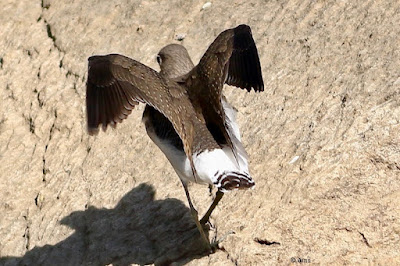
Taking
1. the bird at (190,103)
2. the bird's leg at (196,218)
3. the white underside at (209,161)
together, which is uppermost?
the bird at (190,103)

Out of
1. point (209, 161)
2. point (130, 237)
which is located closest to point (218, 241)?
Answer: point (209, 161)

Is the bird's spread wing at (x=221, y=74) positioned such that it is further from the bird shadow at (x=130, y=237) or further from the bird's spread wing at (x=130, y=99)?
the bird shadow at (x=130, y=237)

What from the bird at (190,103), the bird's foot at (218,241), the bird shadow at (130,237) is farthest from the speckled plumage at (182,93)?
Answer: the bird shadow at (130,237)

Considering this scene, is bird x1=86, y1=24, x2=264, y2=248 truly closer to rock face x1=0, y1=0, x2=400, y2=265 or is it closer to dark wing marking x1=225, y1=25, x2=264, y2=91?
dark wing marking x1=225, y1=25, x2=264, y2=91

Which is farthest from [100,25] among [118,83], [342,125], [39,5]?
[342,125]

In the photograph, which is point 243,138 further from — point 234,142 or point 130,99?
point 130,99

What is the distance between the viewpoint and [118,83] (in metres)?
5.63

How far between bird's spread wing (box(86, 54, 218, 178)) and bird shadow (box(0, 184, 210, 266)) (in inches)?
32.4

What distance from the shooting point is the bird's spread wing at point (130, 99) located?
5.54 meters

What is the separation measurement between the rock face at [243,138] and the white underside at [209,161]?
0.41 meters

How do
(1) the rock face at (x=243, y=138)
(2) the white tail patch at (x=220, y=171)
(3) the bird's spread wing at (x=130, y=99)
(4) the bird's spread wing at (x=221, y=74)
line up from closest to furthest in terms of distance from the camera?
1. (2) the white tail patch at (x=220, y=171)
2. (1) the rock face at (x=243, y=138)
3. (3) the bird's spread wing at (x=130, y=99)
4. (4) the bird's spread wing at (x=221, y=74)

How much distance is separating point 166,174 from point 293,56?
1519 millimetres

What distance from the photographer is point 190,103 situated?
5789 millimetres

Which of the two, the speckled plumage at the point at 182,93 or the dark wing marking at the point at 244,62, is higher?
the dark wing marking at the point at 244,62
